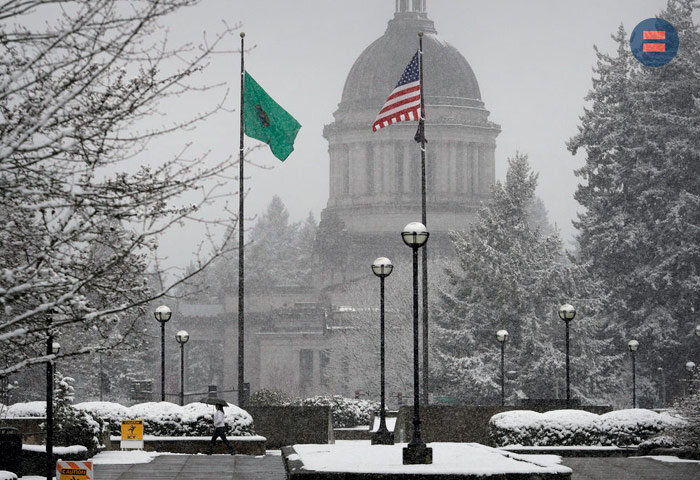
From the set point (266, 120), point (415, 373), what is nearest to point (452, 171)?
point (266, 120)

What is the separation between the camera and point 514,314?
7112cm

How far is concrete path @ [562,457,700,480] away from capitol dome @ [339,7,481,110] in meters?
100

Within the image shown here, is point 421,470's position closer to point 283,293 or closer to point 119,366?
point 119,366

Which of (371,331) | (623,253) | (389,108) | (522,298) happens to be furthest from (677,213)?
(389,108)

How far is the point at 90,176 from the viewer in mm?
16203

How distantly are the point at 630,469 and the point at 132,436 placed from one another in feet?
35.6

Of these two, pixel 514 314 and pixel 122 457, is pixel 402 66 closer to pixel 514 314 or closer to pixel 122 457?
pixel 514 314

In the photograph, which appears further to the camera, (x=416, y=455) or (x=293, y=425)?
(x=293, y=425)

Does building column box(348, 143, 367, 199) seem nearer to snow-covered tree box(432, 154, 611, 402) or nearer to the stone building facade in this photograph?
the stone building facade

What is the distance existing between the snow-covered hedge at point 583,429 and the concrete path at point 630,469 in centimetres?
249

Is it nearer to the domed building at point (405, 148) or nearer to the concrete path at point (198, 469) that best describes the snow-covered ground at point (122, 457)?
the concrete path at point (198, 469)

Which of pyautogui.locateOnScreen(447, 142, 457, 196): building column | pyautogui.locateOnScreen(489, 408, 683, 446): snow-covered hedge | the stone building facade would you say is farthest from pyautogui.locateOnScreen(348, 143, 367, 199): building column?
pyautogui.locateOnScreen(489, 408, 683, 446): snow-covered hedge

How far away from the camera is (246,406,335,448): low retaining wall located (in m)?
40.3

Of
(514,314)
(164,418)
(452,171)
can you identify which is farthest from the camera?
(452,171)
